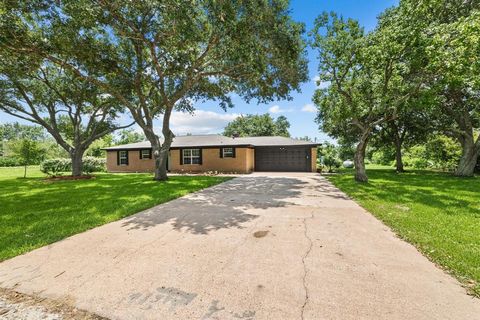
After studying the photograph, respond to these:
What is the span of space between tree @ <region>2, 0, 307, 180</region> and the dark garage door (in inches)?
315

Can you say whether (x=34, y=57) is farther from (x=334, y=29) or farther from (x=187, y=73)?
(x=334, y=29)

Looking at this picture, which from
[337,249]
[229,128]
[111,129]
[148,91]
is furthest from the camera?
[229,128]

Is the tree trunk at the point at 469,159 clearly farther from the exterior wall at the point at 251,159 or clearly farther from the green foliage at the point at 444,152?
the exterior wall at the point at 251,159

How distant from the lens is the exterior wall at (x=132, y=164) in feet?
70.4

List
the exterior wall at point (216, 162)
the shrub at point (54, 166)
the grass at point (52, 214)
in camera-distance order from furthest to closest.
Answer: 1. the shrub at point (54, 166)
2. the exterior wall at point (216, 162)
3. the grass at point (52, 214)

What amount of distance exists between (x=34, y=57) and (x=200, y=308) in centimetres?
1332

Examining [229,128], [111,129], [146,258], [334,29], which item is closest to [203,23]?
[334,29]

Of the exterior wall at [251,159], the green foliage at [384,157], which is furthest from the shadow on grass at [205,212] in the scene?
the green foliage at [384,157]

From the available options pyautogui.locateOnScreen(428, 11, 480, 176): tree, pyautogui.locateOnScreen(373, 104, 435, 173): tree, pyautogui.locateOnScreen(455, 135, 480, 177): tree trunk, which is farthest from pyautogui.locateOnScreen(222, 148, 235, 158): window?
pyautogui.locateOnScreen(455, 135, 480, 177): tree trunk

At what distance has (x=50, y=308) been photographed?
238cm

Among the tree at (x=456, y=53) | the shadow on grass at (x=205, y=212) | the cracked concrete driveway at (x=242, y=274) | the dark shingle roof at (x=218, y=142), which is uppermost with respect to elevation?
the tree at (x=456, y=53)

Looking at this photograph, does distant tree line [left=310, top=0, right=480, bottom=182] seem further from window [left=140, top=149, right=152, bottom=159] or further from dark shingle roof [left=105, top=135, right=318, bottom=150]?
window [left=140, top=149, right=152, bottom=159]

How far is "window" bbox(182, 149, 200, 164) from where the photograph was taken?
20297 millimetres

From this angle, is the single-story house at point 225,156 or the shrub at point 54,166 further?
the shrub at point 54,166
